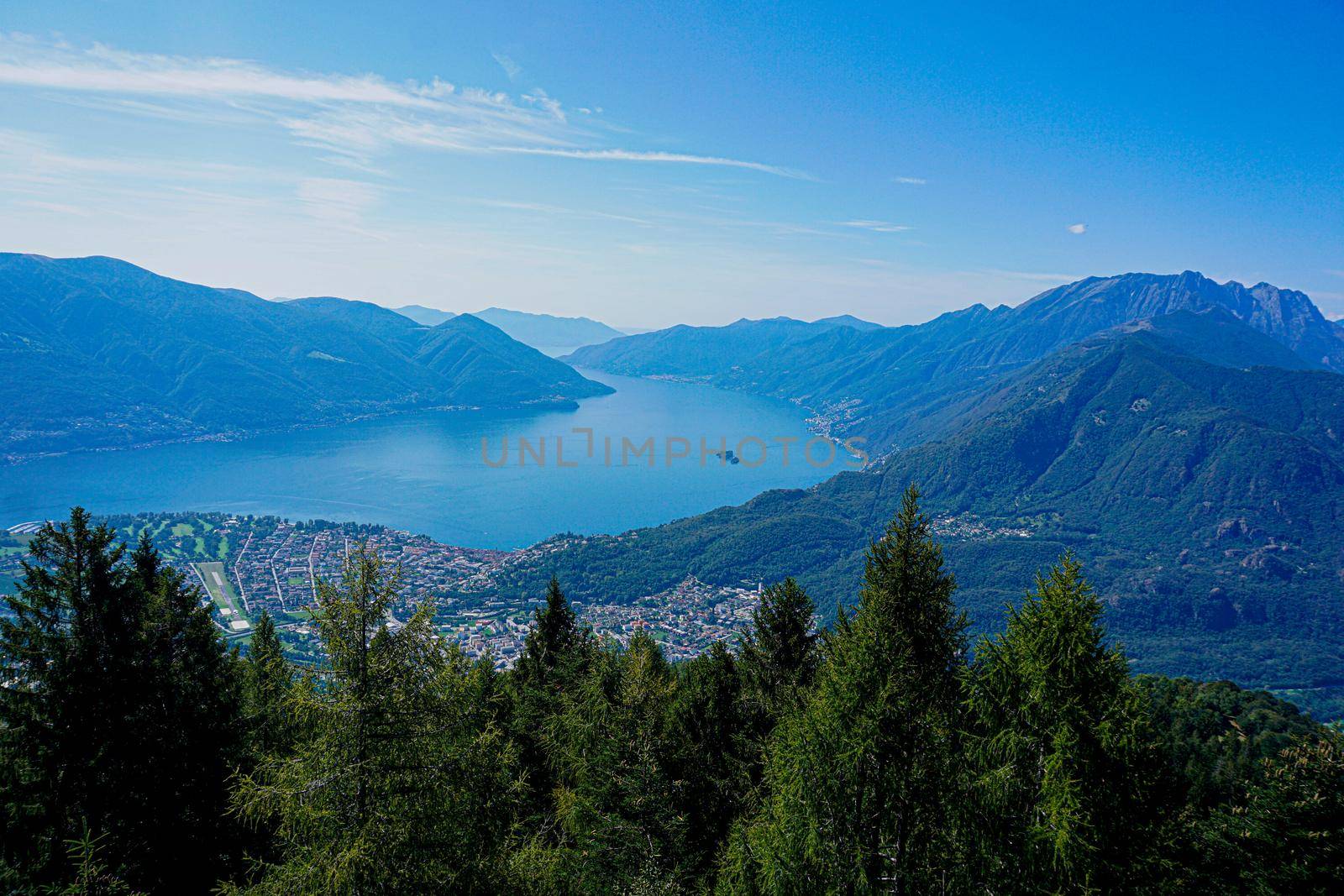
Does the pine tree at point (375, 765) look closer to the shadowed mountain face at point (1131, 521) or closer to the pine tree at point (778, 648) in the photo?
the pine tree at point (778, 648)

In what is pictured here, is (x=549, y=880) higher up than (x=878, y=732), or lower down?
lower down

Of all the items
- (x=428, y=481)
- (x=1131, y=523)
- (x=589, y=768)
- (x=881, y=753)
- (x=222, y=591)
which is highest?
(x=881, y=753)

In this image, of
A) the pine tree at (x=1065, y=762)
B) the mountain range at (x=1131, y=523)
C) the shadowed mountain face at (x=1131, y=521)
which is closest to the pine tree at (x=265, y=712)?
the pine tree at (x=1065, y=762)

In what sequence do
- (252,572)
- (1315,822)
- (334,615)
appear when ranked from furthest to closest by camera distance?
(252,572) < (1315,822) < (334,615)

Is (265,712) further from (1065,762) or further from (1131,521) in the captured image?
(1131,521)

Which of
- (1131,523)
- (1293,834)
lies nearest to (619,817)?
(1293,834)

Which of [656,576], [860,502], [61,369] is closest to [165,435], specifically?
[61,369]

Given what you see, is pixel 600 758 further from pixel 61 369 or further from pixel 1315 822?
pixel 61 369
